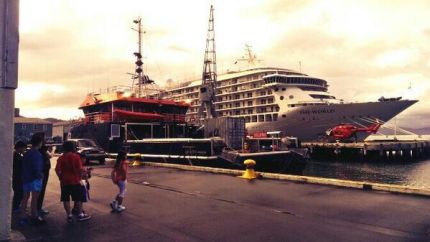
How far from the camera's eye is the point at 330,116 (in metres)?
49.8

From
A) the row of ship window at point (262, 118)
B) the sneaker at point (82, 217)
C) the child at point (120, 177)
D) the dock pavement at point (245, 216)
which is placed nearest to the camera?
the dock pavement at point (245, 216)

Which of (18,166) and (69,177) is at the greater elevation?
(18,166)

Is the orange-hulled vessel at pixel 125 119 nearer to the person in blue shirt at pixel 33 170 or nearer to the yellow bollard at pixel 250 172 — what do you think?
the yellow bollard at pixel 250 172

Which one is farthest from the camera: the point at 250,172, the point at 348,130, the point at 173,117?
the point at 348,130

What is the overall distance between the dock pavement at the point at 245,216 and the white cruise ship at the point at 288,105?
131 feet

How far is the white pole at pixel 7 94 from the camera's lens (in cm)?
586

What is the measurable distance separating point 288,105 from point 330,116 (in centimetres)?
790

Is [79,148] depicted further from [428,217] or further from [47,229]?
[428,217]

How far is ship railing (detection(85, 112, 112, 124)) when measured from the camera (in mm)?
32000

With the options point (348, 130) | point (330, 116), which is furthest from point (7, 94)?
point (330, 116)

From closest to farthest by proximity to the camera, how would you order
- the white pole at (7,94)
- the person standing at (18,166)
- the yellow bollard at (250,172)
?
1. the white pole at (7,94)
2. the person standing at (18,166)
3. the yellow bollard at (250,172)

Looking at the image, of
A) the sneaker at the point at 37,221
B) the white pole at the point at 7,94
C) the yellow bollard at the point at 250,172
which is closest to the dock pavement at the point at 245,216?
the sneaker at the point at 37,221

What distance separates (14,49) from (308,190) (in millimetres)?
9672

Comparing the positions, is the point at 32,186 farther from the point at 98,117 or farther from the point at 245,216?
the point at 98,117
